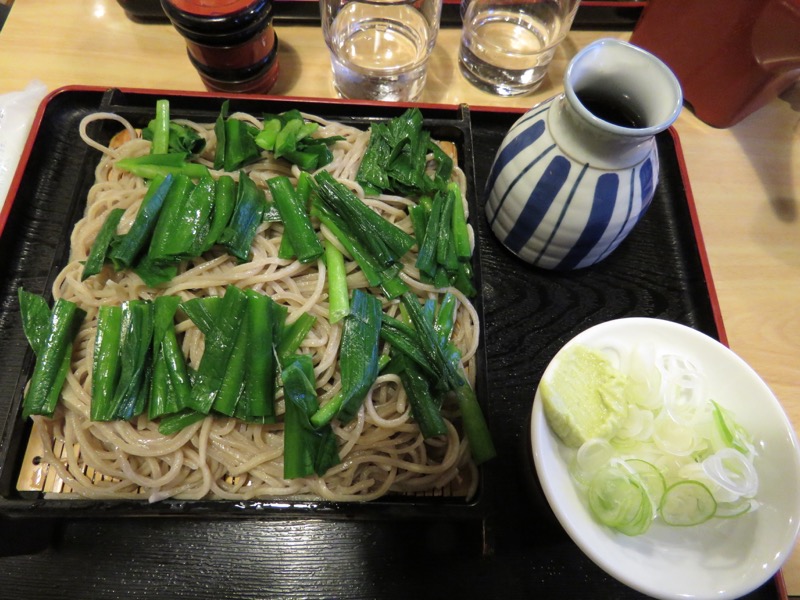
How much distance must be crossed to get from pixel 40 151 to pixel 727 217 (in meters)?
2.43

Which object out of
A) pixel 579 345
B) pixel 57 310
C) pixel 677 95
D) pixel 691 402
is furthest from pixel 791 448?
pixel 57 310

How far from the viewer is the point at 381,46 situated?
1926mm

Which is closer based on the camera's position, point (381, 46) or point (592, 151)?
point (592, 151)

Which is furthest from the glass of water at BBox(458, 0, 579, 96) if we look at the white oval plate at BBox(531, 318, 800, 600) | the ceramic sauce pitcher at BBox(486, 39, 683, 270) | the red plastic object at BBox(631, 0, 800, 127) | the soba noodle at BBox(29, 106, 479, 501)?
the white oval plate at BBox(531, 318, 800, 600)

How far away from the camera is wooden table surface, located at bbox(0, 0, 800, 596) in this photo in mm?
1721

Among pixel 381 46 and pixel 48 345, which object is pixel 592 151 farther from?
pixel 48 345

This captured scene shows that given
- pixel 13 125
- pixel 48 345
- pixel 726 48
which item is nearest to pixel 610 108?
pixel 726 48

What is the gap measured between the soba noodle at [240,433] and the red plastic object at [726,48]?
1341 millimetres

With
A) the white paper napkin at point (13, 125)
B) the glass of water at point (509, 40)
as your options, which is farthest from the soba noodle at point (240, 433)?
the glass of water at point (509, 40)

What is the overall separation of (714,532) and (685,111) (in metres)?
1.72

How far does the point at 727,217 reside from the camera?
6.01 ft

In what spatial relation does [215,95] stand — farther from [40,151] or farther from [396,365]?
[396,365]

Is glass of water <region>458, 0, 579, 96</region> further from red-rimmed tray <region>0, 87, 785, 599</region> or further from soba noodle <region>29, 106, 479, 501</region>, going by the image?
soba noodle <region>29, 106, 479, 501</region>

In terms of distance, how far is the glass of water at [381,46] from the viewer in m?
1.82
